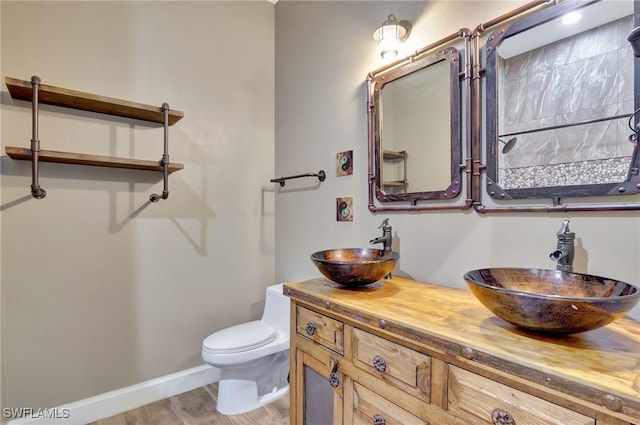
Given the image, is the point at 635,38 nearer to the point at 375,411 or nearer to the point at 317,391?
the point at 375,411

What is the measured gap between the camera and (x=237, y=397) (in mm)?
1836

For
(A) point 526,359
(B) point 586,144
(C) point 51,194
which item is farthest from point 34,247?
(B) point 586,144

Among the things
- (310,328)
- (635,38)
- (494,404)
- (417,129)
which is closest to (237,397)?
(310,328)

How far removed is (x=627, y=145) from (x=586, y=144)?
10cm

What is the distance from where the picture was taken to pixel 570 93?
105 centimetres

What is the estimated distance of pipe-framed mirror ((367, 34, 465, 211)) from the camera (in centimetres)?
136

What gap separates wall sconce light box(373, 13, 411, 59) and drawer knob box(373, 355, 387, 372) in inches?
55.2

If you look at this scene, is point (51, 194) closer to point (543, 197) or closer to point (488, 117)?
point (488, 117)

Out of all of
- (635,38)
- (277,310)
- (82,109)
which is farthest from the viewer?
(277,310)

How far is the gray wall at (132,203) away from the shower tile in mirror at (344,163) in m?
0.75

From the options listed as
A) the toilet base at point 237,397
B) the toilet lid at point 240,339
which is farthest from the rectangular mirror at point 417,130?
the toilet base at point 237,397

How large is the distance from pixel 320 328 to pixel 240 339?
84cm

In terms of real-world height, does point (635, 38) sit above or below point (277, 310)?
above

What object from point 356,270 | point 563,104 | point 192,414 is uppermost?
point 563,104
